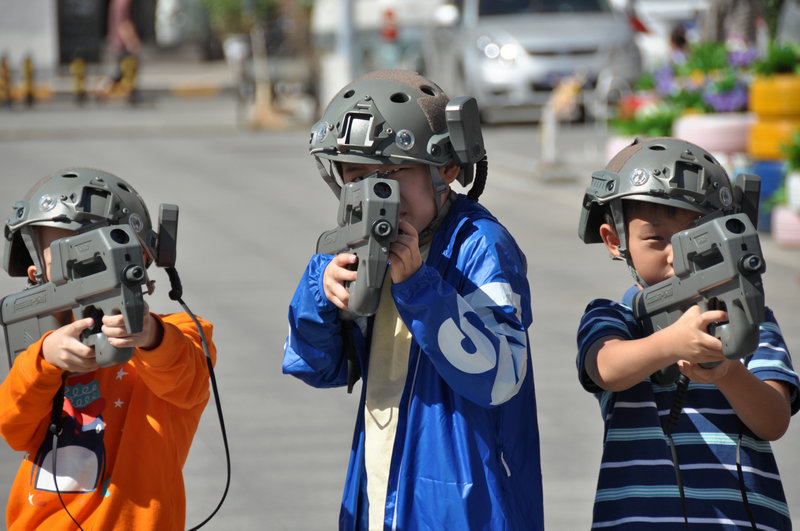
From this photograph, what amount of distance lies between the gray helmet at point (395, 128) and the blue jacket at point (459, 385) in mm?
169

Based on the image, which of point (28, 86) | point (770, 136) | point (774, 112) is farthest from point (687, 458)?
point (28, 86)

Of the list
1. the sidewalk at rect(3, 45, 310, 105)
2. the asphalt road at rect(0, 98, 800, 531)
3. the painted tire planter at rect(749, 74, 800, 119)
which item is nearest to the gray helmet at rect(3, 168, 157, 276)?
the asphalt road at rect(0, 98, 800, 531)

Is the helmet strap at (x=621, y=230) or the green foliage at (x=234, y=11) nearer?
the helmet strap at (x=621, y=230)

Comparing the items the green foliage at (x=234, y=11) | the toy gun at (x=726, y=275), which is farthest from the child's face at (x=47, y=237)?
the green foliage at (x=234, y=11)

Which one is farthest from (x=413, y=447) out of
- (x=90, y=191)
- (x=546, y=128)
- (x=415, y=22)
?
(x=415, y=22)

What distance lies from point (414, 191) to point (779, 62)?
7780 mm

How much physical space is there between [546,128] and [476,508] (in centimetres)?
1099

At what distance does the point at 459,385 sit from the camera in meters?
2.26

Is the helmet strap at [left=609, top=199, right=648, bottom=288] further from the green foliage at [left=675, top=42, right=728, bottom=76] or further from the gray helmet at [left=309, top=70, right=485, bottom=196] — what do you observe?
the green foliage at [left=675, top=42, right=728, bottom=76]

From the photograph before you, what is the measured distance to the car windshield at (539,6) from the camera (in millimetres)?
17828

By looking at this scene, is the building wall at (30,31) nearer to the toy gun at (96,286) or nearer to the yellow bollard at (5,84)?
the yellow bollard at (5,84)

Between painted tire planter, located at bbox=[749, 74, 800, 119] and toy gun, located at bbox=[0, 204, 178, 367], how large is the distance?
25.4 feet

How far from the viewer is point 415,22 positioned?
22047mm

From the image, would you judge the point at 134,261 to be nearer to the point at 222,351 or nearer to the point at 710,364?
the point at 710,364
